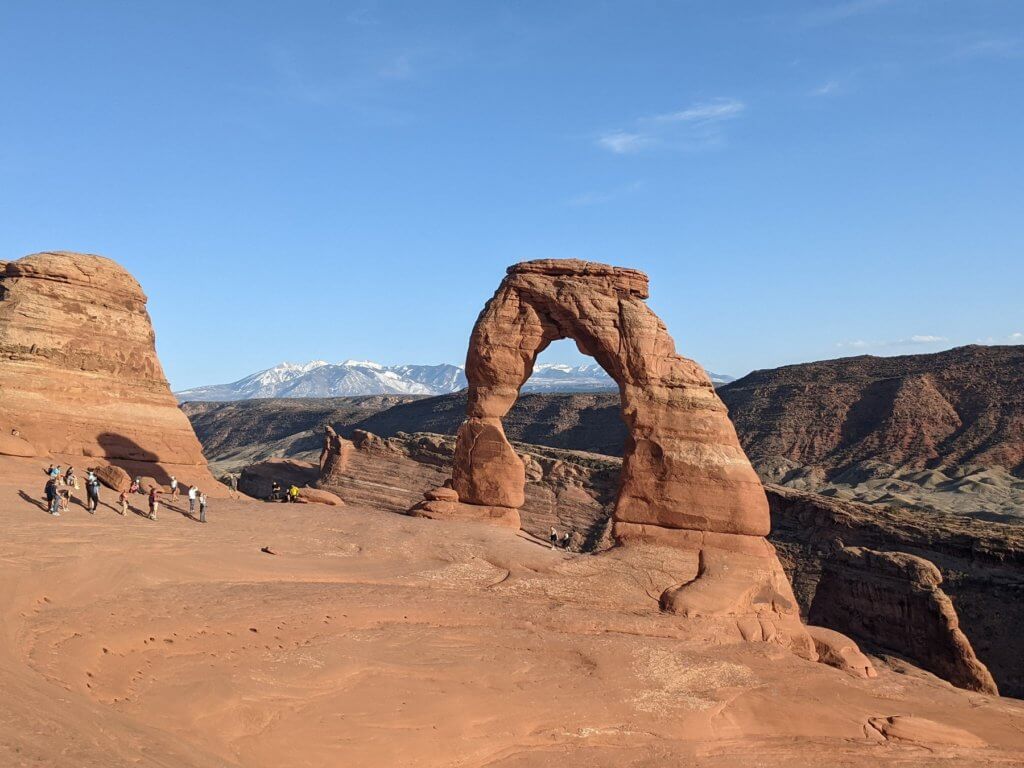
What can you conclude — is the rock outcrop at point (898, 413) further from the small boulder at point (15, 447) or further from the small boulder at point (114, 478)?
the small boulder at point (114, 478)

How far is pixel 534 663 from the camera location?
1523cm

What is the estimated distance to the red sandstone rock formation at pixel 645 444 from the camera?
66.3 feet

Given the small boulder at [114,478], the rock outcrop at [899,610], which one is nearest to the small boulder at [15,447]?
the small boulder at [114,478]

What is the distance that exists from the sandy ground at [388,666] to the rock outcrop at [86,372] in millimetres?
9162

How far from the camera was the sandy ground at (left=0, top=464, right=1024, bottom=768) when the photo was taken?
1123 cm

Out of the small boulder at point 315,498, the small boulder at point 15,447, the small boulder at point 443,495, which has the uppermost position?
the small boulder at point 15,447

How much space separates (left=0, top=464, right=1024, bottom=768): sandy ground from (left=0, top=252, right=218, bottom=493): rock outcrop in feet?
30.1

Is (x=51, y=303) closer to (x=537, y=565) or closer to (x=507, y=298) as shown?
(x=507, y=298)

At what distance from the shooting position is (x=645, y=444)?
22141mm

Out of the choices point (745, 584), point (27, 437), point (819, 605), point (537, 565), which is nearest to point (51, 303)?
point (27, 437)

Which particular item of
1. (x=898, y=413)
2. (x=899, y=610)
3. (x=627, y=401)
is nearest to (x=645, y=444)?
(x=627, y=401)

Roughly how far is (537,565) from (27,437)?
18.2 metres

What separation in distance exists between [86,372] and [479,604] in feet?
65.2

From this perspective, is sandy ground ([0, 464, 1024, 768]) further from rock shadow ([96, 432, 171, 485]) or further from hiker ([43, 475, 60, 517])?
rock shadow ([96, 432, 171, 485])
